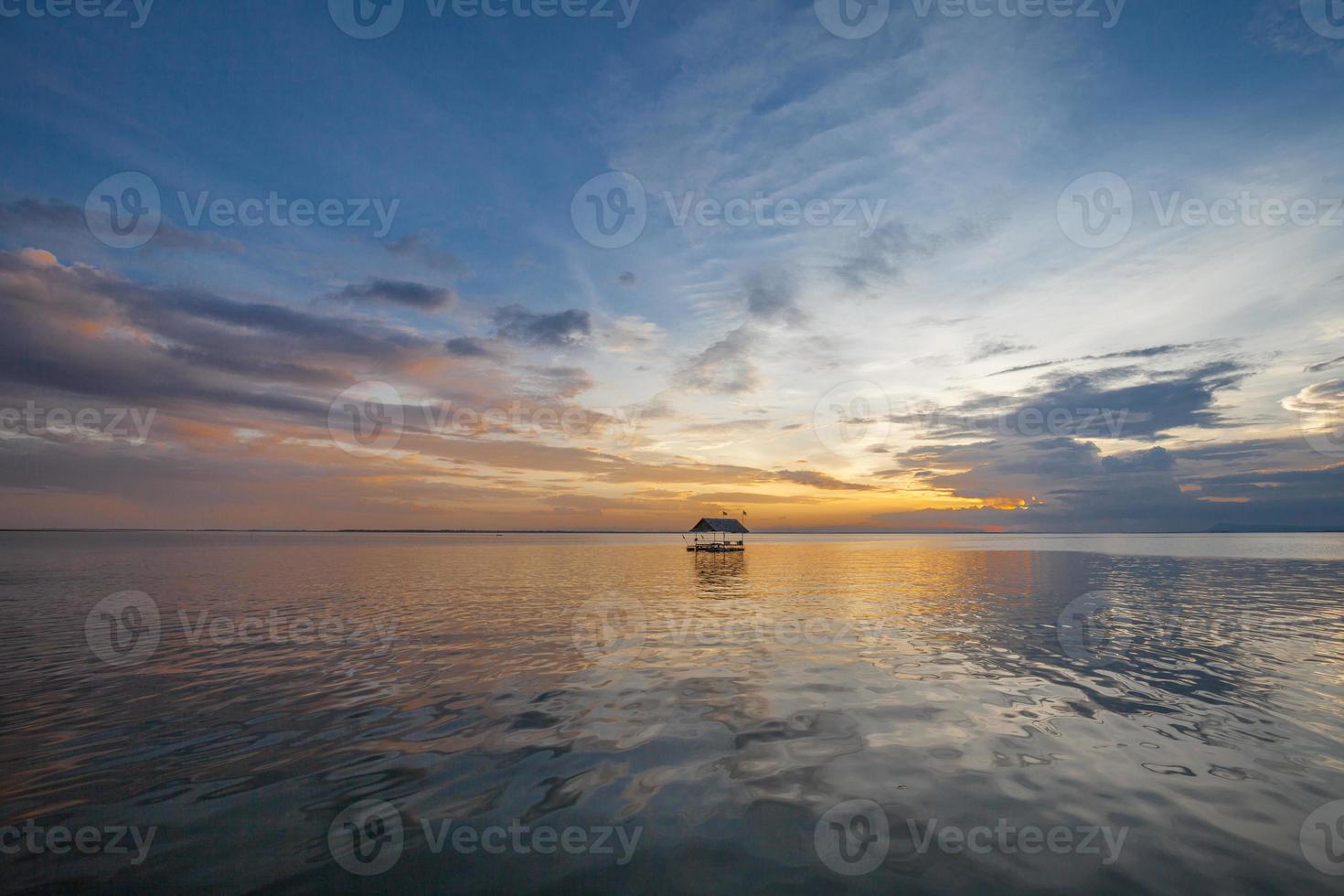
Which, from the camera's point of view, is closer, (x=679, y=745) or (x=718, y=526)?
(x=679, y=745)

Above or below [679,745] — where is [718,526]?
above

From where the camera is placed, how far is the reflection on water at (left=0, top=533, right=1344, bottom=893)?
7.56 metres

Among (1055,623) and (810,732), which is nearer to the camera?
(810,732)

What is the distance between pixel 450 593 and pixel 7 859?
3096cm

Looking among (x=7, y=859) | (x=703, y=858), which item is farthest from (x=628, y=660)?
(x=7, y=859)

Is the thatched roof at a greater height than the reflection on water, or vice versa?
the thatched roof

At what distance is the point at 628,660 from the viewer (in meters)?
18.8

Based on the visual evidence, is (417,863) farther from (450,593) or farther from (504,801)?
(450,593)

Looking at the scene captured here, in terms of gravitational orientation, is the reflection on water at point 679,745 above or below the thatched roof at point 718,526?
below

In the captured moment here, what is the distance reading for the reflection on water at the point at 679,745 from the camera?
756 centimetres

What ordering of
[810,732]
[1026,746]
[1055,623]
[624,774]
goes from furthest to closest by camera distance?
[1055,623] → [810,732] → [1026,746] → [624,774]

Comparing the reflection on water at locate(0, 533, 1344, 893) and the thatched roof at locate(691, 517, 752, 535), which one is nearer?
the reflection on water at locate(0, 533, 1344, 893)

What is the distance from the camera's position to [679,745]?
37.9ft

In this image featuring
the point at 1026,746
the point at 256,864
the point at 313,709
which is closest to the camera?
the point at 256,864
